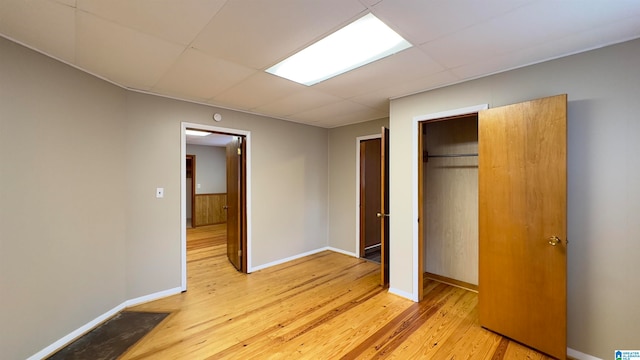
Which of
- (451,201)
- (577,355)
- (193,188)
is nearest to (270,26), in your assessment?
(451,201)

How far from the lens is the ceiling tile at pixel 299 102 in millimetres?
2948

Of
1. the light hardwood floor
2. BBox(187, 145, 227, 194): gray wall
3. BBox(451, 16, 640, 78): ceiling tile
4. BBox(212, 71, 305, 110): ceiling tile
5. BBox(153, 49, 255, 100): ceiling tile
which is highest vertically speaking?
BBox(212, 71, 305, 110): ceiling tile

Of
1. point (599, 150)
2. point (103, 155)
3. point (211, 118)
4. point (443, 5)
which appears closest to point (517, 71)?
point (599, 150)

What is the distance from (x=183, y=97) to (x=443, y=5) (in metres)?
2.91

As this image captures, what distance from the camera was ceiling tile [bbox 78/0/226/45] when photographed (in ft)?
4.54

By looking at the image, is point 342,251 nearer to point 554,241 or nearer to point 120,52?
point 554,241

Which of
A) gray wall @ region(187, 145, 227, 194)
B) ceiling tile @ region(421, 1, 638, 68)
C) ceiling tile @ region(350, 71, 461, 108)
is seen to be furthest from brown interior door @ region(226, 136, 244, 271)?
gray wall @ region(187, 145, 227, 194)

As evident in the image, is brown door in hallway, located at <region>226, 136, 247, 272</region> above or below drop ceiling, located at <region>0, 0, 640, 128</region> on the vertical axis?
below

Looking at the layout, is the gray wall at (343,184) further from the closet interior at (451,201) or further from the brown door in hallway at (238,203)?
the brown door in hallway at (238,203)

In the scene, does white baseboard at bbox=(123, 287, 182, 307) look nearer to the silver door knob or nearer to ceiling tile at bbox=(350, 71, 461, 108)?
ceiling tile at bbox=(350, 71, 461, 108)

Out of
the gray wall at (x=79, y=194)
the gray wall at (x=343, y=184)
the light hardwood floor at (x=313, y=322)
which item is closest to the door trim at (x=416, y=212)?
the light hardwood floor at (x=313, y=322)

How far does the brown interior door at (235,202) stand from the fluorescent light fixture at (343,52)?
1.76 m

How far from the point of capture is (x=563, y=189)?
189 cm

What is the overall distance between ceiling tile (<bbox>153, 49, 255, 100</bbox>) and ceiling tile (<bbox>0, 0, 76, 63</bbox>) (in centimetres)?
66
